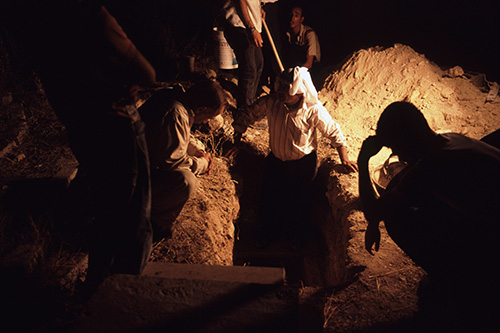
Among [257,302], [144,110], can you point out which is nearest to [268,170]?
[144,110]

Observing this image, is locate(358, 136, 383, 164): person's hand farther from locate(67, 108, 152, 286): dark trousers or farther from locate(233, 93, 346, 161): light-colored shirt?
locate(67, 108, 152, 286): dark trousers

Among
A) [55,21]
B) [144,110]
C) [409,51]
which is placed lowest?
[409,51]

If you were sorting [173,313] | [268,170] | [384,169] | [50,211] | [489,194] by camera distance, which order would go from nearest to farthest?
[173,313] → [489,194] → [50,211] → [384,169] → [268,170]

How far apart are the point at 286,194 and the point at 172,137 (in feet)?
7.02

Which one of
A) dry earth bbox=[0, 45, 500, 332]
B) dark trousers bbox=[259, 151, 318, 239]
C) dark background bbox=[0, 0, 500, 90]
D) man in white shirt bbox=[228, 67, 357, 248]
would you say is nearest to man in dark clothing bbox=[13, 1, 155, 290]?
dry earth bbox=[0, 45, 500, 332]

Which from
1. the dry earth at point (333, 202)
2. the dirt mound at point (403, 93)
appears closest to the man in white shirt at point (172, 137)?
the dry earth at point (333, 202)

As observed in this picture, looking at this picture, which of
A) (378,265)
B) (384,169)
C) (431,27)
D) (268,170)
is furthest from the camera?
(431,27)

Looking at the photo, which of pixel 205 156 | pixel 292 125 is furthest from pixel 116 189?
pixel 292 125

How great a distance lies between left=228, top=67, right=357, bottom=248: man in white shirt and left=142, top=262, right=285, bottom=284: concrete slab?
1.92 meters

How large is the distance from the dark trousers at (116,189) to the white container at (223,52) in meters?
3.38

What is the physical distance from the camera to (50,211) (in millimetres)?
2574

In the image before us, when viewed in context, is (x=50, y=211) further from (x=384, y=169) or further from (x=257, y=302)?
(x=384, y=169)

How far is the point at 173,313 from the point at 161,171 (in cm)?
137

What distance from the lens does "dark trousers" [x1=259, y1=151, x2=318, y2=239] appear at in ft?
12.9
